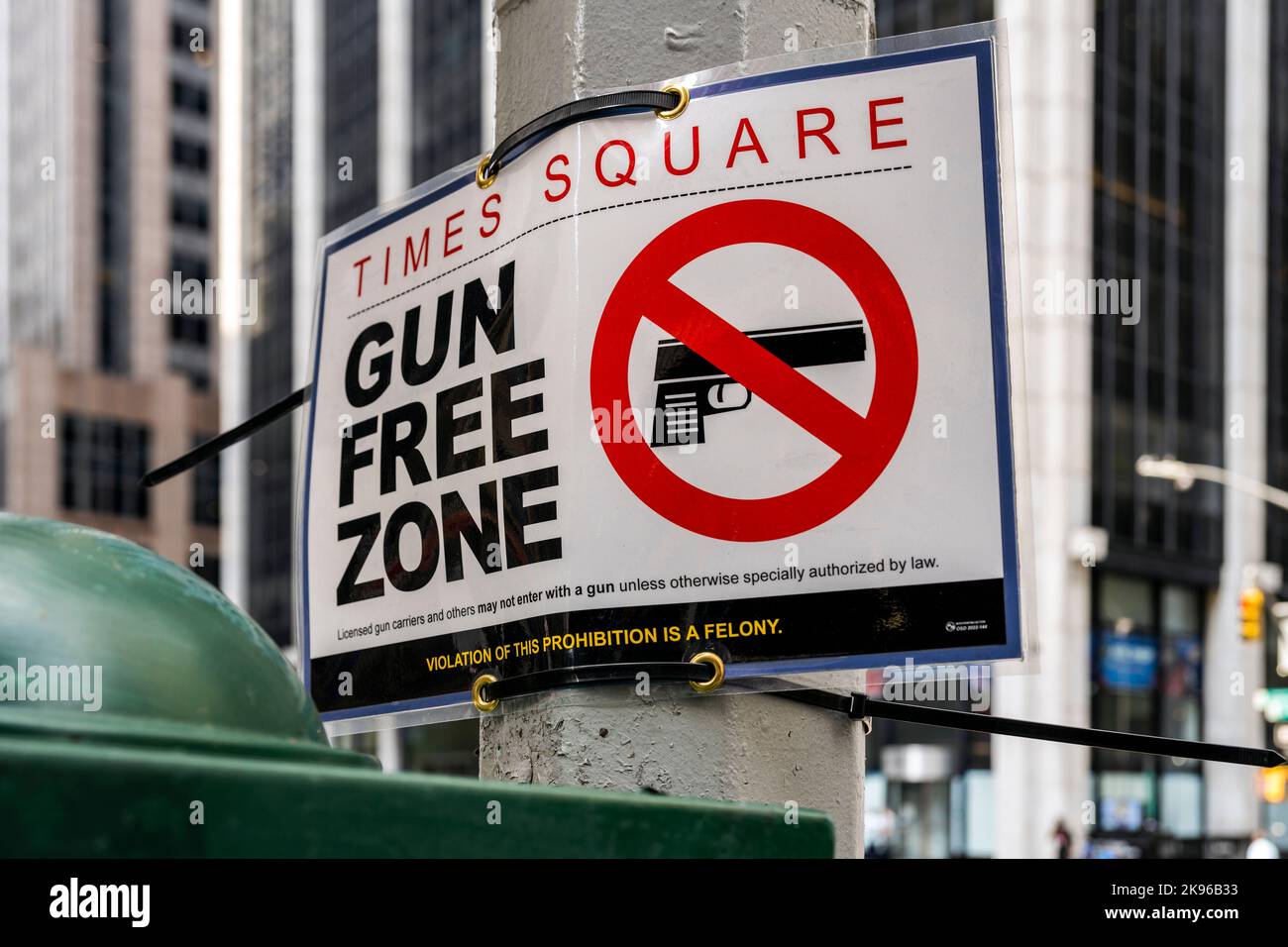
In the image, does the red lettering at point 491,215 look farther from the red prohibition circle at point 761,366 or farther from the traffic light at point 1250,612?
the traffic light at point 1250,612

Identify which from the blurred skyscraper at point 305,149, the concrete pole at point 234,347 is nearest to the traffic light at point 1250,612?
the blurred skyscraper at point 305,149

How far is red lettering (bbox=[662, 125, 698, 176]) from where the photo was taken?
2.58 meters

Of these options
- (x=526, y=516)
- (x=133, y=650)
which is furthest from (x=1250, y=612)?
(x=133, y=650)

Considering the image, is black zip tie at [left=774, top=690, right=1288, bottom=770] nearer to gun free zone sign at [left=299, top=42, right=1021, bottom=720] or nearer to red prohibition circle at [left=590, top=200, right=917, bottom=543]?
gun free zone sign at [left=299, top=42, right=1021, bottom=720]

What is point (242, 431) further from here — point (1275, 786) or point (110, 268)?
point (110, 268)

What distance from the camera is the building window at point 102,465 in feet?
237

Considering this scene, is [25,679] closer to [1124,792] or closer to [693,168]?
[693,168]

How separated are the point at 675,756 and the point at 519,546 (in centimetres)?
45

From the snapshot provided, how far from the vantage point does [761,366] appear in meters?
2.48

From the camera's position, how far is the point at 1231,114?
40.4 meters

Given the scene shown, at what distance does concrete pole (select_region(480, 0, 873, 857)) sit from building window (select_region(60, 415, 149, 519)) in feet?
240

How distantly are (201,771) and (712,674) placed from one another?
1.34 meters

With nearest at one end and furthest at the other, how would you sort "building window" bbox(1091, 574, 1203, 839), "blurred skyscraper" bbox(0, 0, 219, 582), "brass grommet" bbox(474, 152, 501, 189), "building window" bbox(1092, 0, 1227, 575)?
"brass grommet" bbox(474, 152, 501, 189) < "building window" bbox(1091, 574, 1203, 839) < "building window" bbox(1092, 0, 1227, 575) < "blurred skyscraper" bbox(0, 0, 219, 582)

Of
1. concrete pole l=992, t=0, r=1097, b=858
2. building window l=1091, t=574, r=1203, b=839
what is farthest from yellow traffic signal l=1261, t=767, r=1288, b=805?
building window l=1091, t=574, r=1203, b=839
